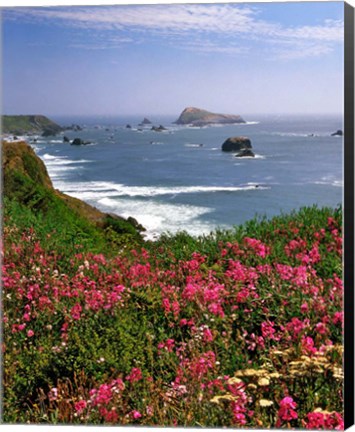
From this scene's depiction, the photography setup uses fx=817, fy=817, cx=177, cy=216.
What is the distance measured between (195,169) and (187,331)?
120cm

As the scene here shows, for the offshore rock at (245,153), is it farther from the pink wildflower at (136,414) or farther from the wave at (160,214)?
the pink wildflower at (136,414)

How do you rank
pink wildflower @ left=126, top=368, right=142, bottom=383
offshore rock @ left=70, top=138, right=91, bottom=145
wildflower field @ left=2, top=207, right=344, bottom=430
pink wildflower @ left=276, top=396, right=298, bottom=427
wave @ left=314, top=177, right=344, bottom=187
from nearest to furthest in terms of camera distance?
pink wildflower @ left=276, top=396, right=298, bottom=427 < wildflower field @ left=2, top=207, right=344, bottom=430 < wave @ left=314, top=177, right=344, bottom=187 < pink wildflower @ left=126, top=368, right=142, bottom=383 < offshore rock @ left=70, top=138, right=91, bottom=145

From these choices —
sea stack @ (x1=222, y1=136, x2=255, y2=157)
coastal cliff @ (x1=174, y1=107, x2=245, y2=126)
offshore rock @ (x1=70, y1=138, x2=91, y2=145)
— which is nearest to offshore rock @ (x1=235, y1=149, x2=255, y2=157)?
sea stack @ (x1=222, y1=136, x2=255, y2=157)

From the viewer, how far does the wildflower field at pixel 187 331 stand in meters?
5.52

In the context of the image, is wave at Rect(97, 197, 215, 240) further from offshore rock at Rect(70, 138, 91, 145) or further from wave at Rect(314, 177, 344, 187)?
wave at Rect(314, 177, 344, 187)

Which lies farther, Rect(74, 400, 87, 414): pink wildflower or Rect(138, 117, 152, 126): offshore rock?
Rect(138, 117, 152, 126): offshore rock

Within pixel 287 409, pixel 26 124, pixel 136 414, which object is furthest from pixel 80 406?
pixel 26 124

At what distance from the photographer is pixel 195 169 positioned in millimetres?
6109

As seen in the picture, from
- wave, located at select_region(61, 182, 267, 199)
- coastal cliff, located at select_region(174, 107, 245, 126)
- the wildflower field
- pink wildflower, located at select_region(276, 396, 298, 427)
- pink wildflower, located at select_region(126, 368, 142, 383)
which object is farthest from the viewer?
wave, located at select_region(61, 182, 267, 199)

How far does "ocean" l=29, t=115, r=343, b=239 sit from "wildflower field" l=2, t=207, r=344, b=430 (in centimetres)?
15

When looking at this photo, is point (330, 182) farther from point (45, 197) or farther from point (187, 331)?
point (45, 197)

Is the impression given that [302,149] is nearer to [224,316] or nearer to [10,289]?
[224,316]

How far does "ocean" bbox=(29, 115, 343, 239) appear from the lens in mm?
5809

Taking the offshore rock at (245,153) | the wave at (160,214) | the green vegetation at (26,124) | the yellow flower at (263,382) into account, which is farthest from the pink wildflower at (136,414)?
the green vegetation at (26,124)
